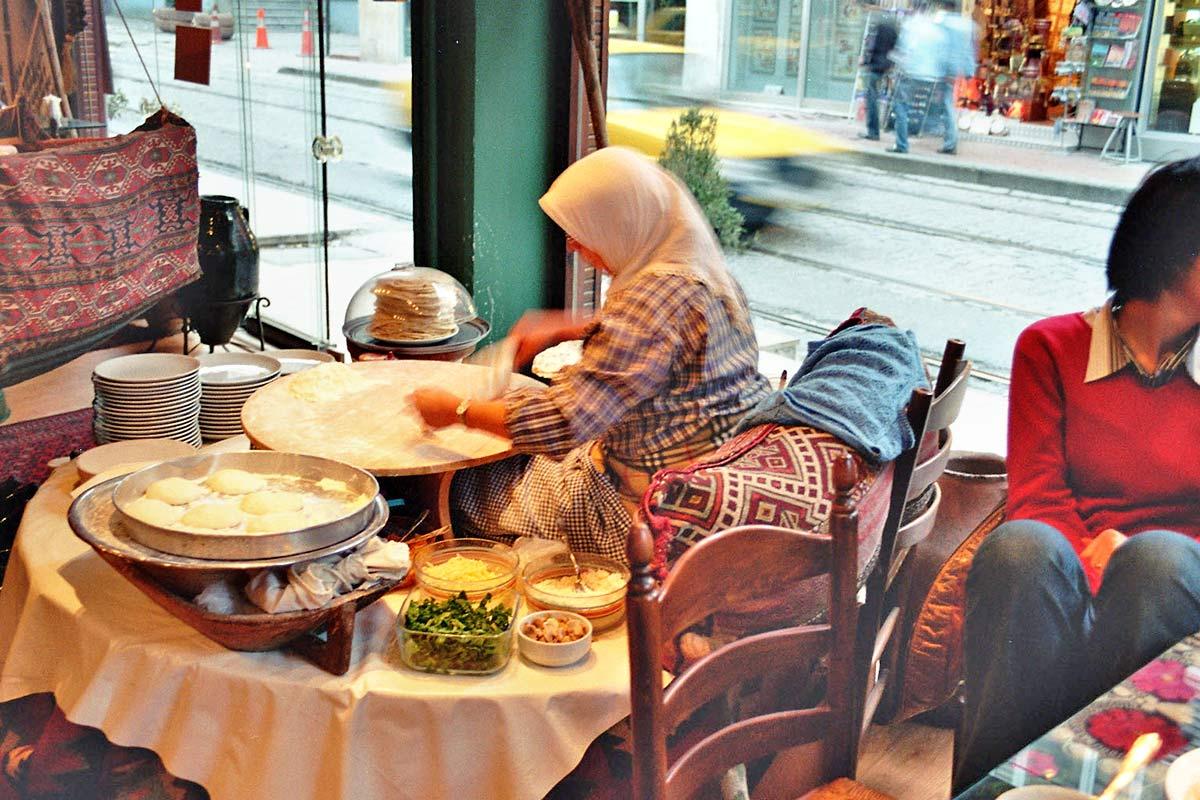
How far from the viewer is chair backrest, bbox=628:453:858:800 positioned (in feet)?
4.48

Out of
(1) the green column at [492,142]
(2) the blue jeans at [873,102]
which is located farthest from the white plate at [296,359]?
(2) the blue jeans at [873,102]

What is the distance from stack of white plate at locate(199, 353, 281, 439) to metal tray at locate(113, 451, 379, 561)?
4.82ft

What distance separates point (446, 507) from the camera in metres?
2.55

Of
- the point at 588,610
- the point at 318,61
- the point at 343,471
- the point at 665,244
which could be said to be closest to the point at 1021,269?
the point at 665,244

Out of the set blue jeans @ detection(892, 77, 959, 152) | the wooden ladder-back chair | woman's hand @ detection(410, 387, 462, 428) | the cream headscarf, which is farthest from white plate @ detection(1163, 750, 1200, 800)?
blue jeans @ detection(892, 77, 959, 152)

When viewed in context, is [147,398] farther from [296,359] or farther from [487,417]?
[487,417]

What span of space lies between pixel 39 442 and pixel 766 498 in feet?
11.5

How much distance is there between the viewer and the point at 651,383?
7.93 feet

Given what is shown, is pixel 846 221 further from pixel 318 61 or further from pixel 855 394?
pixel 318 61

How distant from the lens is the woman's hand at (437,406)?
254 centimetres

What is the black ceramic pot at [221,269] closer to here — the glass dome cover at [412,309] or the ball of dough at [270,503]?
the glass dome cover at [412,309]

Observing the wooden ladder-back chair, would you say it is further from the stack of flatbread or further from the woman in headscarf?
the stack of flatbread

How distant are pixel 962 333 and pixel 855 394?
1053 mm

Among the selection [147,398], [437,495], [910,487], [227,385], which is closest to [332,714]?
[437,495]
